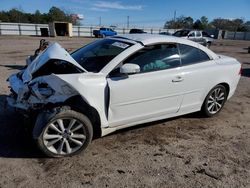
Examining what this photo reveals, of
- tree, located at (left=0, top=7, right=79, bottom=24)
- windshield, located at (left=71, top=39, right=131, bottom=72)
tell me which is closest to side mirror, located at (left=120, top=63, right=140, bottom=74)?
windshield, located at (left=71, top=39, right=131, bottom=72)

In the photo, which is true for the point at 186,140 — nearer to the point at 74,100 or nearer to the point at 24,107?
the point at 74,100

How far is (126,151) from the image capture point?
3.79 meters

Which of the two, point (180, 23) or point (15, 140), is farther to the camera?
point (180, 23)

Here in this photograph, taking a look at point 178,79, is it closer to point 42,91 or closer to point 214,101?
point 214,101

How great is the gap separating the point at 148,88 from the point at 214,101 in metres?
1.78

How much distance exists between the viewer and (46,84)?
350cm

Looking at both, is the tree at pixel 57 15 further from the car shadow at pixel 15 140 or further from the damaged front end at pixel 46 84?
the damaged front end at pixel 46 84

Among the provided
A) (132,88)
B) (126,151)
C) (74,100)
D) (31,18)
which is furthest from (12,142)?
(31,18)

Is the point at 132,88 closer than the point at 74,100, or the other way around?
the point at 74,100

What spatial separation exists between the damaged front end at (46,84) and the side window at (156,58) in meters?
0.92

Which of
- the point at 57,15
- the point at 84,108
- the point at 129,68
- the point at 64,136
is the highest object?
the point at 57,15

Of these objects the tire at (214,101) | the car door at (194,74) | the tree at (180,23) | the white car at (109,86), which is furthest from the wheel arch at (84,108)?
the tree at (180,23)

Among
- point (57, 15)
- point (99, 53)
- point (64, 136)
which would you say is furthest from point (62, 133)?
point (57, 15)

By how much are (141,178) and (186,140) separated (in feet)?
4.37
